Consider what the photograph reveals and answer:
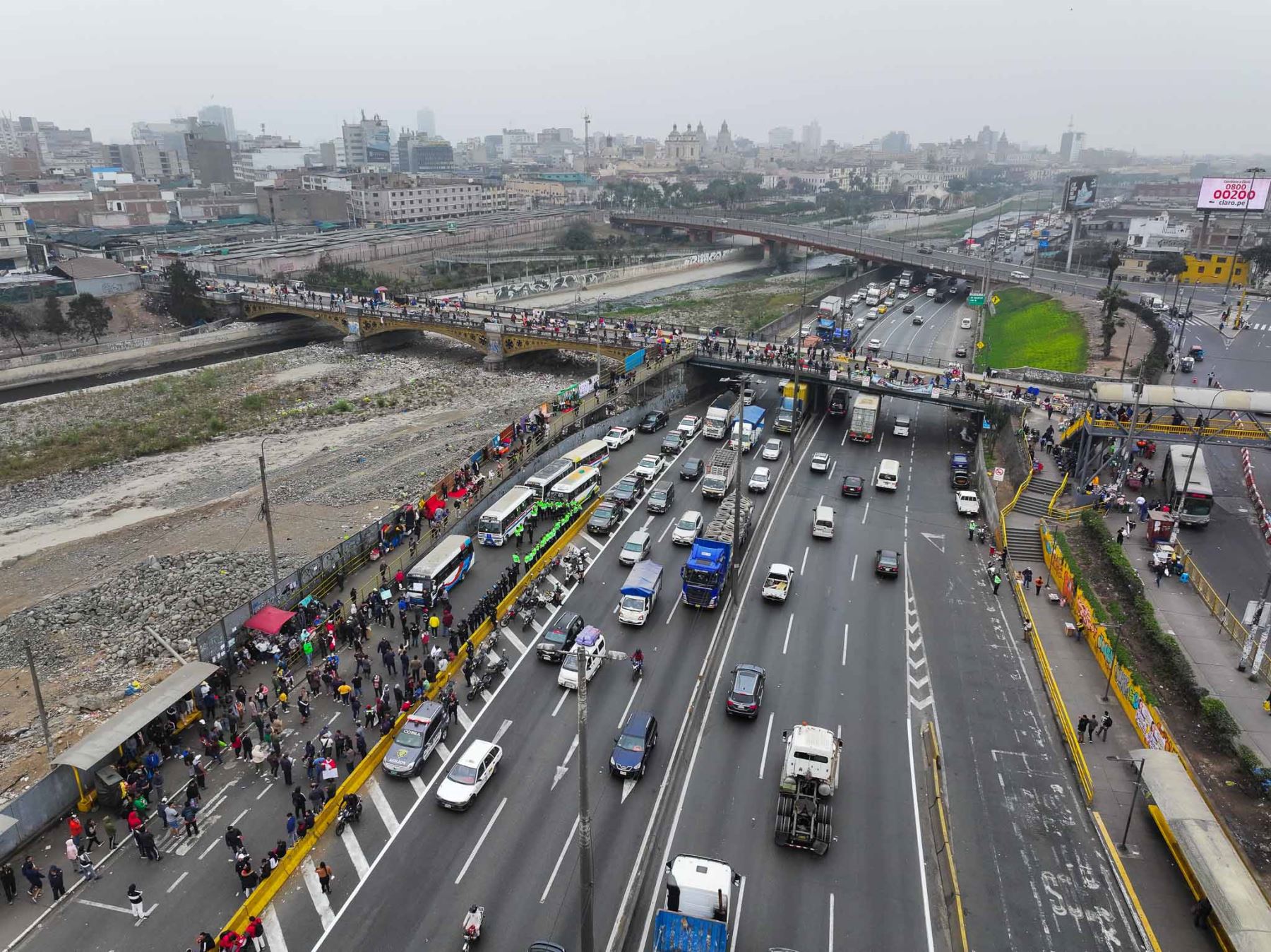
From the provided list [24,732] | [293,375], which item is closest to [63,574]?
[24,732]

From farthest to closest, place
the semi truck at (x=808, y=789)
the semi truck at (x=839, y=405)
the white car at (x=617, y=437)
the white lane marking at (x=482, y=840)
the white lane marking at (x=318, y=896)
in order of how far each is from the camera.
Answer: the semi truck at (x=839, y=405) → the white car at (x=617, y=437) → the semi truck at (x=808, y=789) → the white lane marking at (x=482, y=840) → the white lane marking at (x=318, y=896)

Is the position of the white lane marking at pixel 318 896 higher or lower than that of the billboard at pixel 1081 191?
lower

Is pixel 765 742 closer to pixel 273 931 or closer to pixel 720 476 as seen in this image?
pixel 273 931

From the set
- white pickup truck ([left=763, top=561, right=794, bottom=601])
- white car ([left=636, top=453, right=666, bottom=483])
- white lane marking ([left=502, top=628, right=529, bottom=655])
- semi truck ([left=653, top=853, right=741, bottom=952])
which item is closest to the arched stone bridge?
white car ([left=636, top=453, right=666, bottom=483])

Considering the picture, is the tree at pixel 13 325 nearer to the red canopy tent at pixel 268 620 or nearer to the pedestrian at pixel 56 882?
the red canopy tent at pixel 268 620

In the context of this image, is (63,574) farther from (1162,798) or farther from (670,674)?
(1162,798)

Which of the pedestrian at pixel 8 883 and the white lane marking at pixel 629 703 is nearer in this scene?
the pedestrian at pixel 8 883

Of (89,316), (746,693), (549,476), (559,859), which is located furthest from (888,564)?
(89,316)

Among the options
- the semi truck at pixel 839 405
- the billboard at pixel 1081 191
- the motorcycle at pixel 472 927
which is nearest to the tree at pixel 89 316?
the semi truck at pixel 839 405
